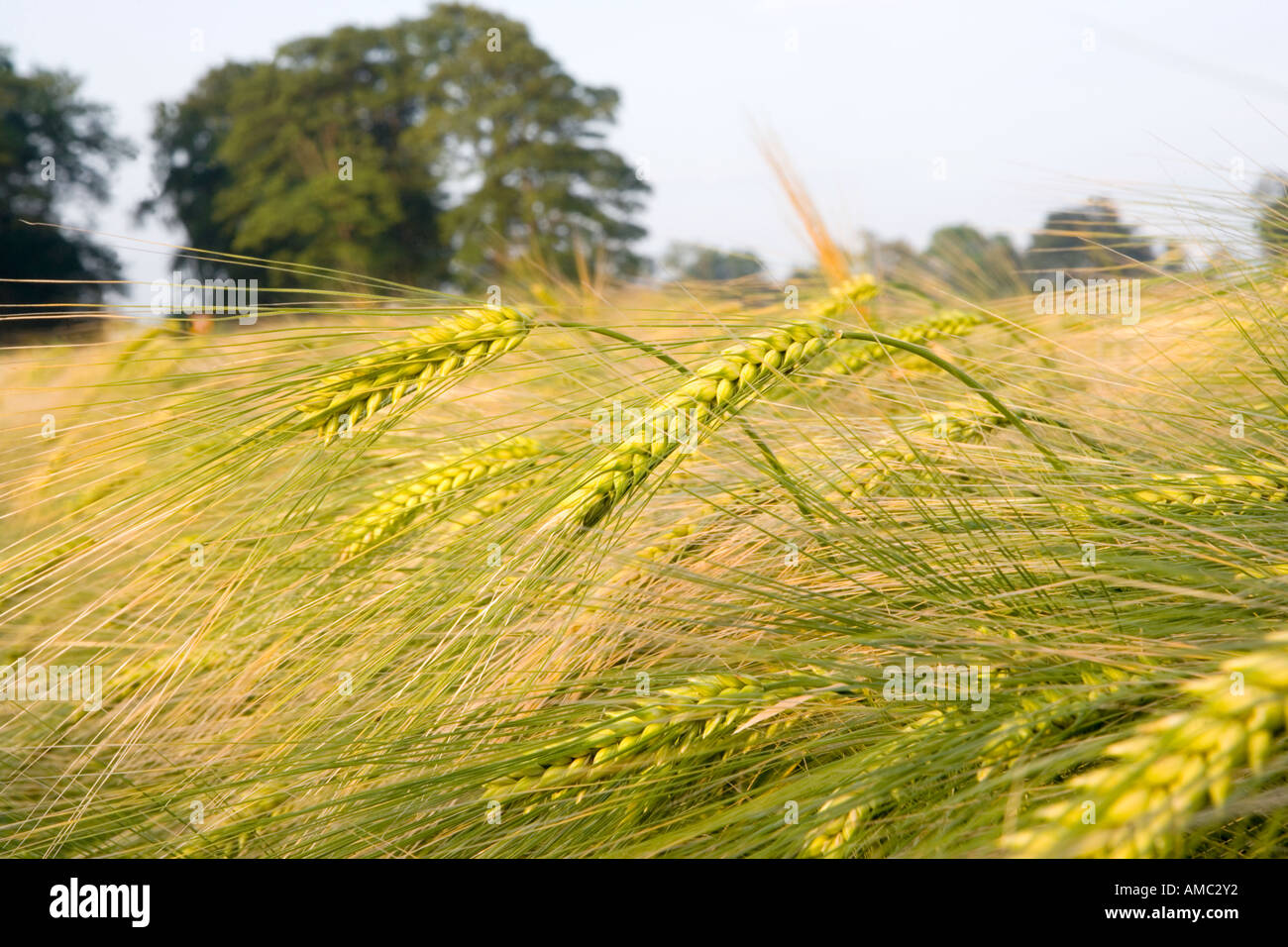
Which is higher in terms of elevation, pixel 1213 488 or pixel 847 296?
pixel 847 296

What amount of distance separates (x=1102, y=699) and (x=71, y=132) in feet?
98.5

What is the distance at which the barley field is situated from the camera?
95 cm

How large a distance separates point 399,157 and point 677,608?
95.4 feet

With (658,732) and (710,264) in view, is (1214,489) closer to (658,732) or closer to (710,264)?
(658,732)

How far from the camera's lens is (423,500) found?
4.83ft

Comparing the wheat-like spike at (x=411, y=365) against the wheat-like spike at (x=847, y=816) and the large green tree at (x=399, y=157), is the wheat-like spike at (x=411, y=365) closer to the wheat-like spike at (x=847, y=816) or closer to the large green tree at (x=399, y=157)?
the wheat-like spike at (x=847, y=816)

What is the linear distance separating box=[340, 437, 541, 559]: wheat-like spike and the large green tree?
67.1ft

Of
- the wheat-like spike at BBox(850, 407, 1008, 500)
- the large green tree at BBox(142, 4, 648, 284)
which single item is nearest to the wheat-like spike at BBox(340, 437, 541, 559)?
the wheat-like spike at BBox(850, 407, 1008, 500)

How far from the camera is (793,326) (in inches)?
48.0

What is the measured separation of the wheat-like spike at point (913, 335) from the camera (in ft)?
5.66

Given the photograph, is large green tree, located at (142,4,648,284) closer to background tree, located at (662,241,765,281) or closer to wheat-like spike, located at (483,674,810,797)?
background tree, located at (662,241,765,281)

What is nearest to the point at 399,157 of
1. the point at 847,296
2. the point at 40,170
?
the point at 40,170
